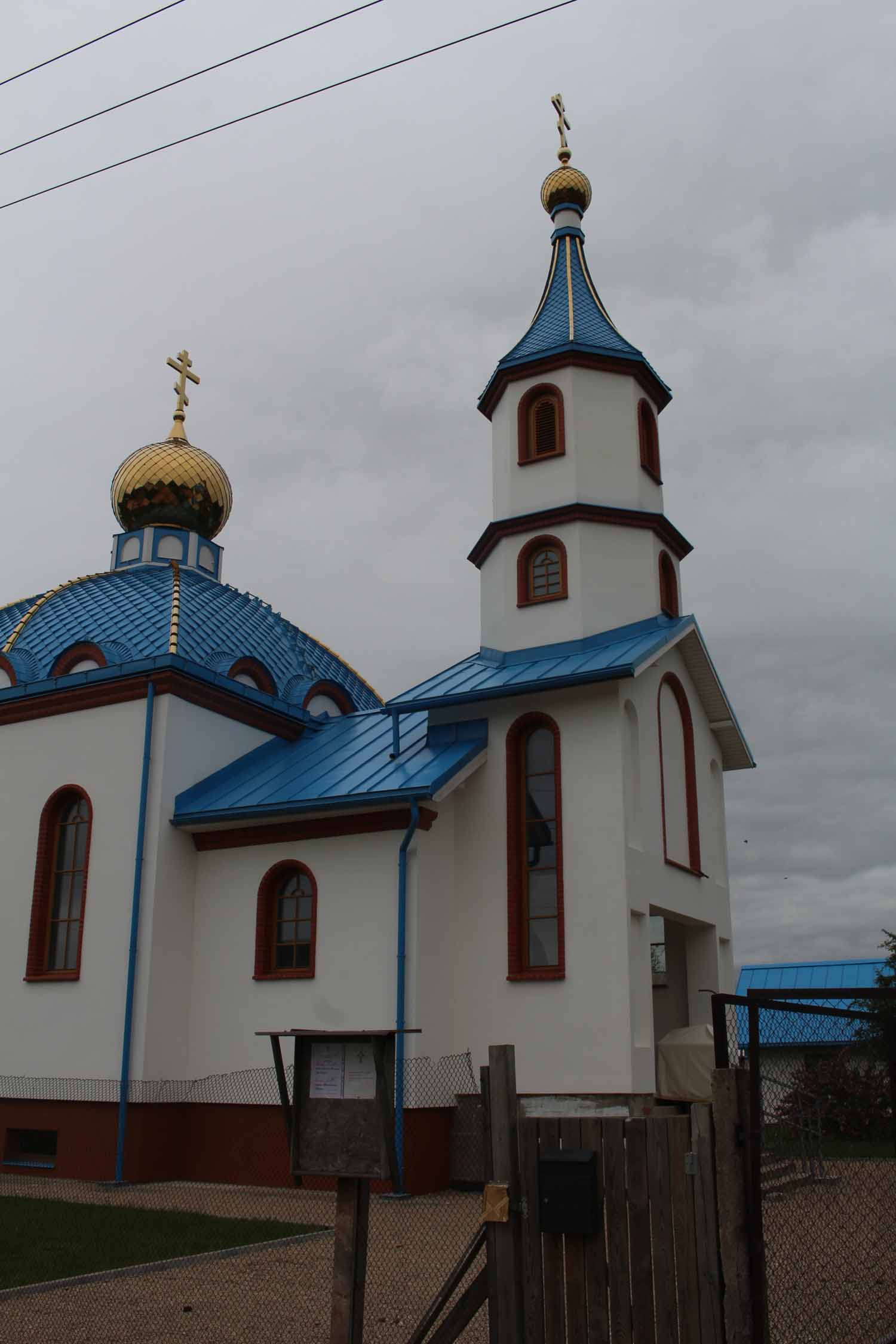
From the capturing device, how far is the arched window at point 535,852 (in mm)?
13664

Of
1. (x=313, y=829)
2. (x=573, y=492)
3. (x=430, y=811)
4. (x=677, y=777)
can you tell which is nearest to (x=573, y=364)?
(x=573, y=492)

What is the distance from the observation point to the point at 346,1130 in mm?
5727

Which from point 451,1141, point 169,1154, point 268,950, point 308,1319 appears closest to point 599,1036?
point 451,1141

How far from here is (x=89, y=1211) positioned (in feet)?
36.0

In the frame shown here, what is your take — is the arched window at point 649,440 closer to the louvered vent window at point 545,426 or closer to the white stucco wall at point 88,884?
the louvered vent window at point 545,426

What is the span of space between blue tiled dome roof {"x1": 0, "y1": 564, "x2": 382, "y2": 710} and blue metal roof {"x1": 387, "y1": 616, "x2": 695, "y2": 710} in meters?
3.69

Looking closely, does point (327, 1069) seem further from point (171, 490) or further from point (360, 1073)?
point (171, 490)

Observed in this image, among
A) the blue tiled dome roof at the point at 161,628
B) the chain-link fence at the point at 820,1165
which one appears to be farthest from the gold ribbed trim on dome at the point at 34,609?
the chain-link fence at the point at 820,1165

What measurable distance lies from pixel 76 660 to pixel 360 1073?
12.7 m

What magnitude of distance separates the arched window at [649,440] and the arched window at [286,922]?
745 cm

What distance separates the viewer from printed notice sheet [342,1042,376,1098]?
5.79 metres

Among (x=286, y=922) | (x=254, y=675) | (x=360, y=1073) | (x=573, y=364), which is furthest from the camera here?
(x=254, y=675)

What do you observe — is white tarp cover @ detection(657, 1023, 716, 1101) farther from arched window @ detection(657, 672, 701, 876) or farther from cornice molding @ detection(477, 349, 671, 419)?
cornice molding @ detection(477, 349, 671, 419)

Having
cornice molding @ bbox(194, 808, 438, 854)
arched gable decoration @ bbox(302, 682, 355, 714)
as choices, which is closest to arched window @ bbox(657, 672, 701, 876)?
cornice molding @ bbox(194, 808, 438, 854)
